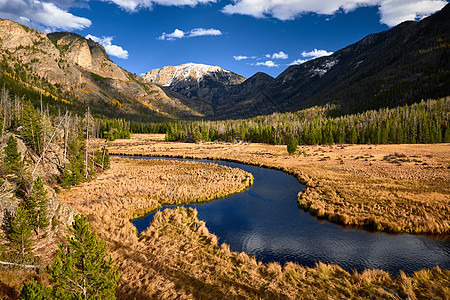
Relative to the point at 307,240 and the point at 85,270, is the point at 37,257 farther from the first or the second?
the point at 307,240

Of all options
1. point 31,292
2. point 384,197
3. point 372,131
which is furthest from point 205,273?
point 372,131

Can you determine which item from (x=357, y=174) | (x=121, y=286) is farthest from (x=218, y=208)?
(x=357, y=174)

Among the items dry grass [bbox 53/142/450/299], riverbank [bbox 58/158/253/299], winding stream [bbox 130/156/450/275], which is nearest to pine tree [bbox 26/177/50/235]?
riverbank [bbox 58/158/253/299]

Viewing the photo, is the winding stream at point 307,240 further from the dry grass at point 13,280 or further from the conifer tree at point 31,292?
the conifer tree at point 31,292

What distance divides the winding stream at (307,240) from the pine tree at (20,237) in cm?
917

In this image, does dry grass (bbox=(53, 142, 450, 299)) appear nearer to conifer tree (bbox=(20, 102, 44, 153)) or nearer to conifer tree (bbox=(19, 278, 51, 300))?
conifer tree (bbox=(19, 278, 51, 300))

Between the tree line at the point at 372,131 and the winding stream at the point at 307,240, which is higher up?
the tree line at the point at 372,131

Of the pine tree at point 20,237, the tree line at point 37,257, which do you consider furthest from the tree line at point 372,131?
the pine tree at point 20,237

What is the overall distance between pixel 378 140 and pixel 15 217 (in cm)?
11878

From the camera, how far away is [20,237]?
1261cm

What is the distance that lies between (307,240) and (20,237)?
21.2 metres

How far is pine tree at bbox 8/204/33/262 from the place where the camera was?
12.5 meters

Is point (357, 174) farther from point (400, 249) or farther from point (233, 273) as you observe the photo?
point (233, 273)

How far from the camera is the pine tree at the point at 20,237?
1249 centimetres
